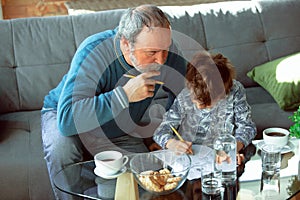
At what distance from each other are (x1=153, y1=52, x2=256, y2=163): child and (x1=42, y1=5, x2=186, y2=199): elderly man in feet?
0.41

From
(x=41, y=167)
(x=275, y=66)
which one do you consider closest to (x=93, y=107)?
(x=41, y=167)

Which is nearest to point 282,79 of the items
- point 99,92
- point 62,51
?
point 99,92

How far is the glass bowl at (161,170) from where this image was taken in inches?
62.0

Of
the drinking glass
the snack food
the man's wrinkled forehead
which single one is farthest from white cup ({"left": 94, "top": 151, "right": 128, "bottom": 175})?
the man's wrinkled forehead

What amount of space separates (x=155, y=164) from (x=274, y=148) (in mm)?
446

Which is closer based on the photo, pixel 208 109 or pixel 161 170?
pixel 161 170

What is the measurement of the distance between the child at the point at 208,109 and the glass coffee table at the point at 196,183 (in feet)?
0.49

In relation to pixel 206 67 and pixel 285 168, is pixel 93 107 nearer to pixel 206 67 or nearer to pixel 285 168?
pixel 206 67

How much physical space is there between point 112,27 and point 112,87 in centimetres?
58

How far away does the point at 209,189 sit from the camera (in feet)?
5.28

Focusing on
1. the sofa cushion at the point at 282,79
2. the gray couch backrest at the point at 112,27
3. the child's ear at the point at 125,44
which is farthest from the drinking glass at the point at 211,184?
the gray couch backrest at the point at 112,27

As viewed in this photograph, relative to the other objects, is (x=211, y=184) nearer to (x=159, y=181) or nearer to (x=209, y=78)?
(x=159, y=181)

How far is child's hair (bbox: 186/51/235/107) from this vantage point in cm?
188

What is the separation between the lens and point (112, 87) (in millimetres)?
1994
